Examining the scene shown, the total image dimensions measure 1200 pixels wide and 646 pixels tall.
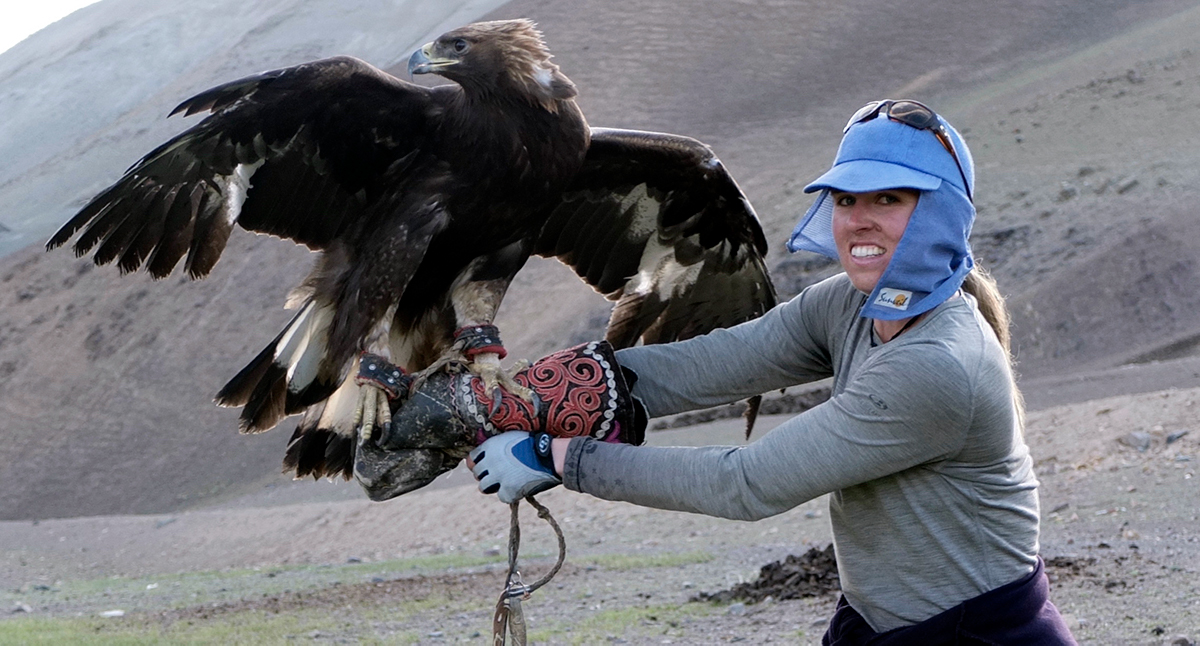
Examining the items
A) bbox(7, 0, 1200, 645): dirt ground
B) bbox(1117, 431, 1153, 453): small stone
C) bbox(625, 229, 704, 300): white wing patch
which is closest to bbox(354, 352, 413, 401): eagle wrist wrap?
bbox(625, 229, 704, 300): white wing patch

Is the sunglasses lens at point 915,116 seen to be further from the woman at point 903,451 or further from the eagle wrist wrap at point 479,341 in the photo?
the eagle wrist wrap at point 479,341

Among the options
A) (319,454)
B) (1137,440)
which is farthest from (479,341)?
(1137,440)

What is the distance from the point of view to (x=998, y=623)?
102 inches

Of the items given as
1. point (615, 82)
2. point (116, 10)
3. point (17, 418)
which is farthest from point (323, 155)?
point (116, 10)

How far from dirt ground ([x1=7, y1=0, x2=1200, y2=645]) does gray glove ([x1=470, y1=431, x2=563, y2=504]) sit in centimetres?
352

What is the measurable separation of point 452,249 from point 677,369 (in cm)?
155

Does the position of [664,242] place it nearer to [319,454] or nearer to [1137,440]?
[319,454]

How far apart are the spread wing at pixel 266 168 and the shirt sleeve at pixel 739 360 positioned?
161cm

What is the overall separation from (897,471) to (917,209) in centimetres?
51

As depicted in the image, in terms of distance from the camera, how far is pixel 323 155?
4.54 m

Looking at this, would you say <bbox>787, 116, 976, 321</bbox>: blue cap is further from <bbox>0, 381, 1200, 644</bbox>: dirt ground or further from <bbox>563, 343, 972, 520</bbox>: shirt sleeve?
<bbox>0, 381, 1200, 644</bbox>: dirt ground

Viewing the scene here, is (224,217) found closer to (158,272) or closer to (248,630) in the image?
(158,272)

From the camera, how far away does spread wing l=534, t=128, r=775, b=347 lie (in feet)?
16.4

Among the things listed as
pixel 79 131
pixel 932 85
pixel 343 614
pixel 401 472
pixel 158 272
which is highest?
pixel 158 272
